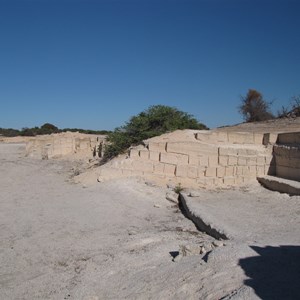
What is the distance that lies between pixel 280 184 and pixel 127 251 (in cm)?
591

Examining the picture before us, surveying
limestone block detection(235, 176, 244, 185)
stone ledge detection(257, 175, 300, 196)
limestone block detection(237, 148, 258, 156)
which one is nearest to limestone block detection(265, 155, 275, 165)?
limestone block detection(237, 148, 258, 156)

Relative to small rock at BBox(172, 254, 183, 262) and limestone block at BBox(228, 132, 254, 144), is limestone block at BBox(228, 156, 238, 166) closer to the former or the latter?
limestone block at BBox(228, 132, 254, 144)

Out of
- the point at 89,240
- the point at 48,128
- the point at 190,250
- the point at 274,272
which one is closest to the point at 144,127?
the point at 89,240

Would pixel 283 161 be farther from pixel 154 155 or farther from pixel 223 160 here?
pixel 154 155

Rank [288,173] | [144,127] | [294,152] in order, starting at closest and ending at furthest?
1. [294,152]
2. [288,173]
3. [144,127]

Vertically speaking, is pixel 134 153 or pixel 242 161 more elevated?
pixel 134 153

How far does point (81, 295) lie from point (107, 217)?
3831mm

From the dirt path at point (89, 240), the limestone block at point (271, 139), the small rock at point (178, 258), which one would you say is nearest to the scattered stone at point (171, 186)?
the dirt path at point (89, 240)

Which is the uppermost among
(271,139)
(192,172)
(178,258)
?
(271,139)

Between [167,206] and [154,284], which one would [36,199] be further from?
[154,284]

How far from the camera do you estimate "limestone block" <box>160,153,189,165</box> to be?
38.8 ft

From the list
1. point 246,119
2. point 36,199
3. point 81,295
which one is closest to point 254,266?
point 81,295

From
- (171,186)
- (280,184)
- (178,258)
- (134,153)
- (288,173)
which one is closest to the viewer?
(178,258)

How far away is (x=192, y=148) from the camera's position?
11.9m
